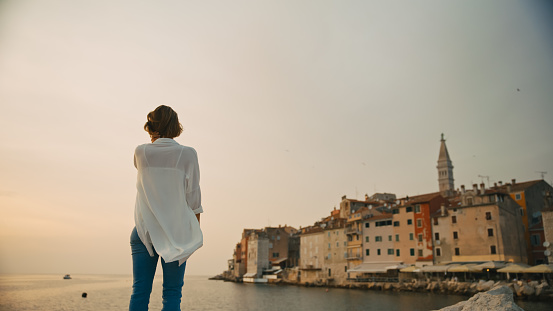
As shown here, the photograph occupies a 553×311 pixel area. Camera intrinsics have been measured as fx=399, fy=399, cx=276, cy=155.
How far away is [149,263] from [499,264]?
43123 mm

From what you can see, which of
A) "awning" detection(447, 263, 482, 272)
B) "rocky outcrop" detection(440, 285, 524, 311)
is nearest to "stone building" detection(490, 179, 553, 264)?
"awning" detection(447, 263, 482, 272)

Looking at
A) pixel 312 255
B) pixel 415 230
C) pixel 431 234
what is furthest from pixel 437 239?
pixel 312 255

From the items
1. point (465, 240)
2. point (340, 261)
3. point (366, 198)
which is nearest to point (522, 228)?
point (465, 240)

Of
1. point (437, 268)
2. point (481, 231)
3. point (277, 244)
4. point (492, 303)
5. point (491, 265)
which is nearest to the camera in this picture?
point (492, 303)

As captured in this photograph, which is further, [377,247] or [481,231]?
[377,247]

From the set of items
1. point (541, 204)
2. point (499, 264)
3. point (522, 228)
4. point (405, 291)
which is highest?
point (541, 204)

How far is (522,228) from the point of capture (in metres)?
42.4

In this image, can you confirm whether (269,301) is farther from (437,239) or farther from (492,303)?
(492,303)

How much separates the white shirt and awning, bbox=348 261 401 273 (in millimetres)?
49806

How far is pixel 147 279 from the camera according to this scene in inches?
95.3

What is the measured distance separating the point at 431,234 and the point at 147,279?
159 feet

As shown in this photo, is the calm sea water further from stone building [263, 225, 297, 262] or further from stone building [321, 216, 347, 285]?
stone building [263, 225, 297, 262]

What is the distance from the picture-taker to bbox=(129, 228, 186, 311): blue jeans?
2377 millimetres

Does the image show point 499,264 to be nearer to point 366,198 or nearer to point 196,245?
point 366,198
